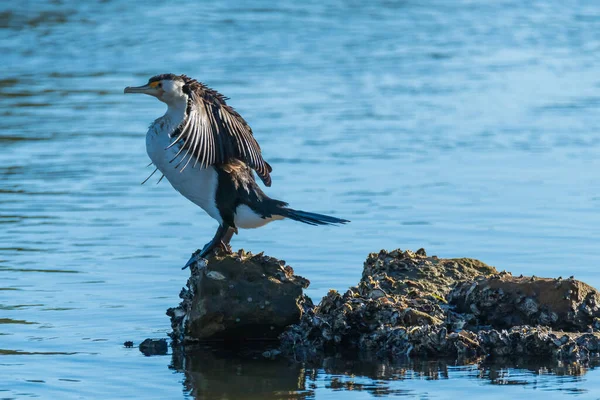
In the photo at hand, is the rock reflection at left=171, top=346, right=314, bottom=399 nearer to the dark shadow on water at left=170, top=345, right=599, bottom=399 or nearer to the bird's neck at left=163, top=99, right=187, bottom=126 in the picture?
the dark shadow on water at left=170, top=345, right=599, bottom=399

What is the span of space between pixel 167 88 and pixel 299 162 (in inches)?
250

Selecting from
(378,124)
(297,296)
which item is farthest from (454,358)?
(378,124)

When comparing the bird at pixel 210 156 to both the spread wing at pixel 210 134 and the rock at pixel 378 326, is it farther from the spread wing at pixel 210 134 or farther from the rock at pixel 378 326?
the rock at pixel 378 326

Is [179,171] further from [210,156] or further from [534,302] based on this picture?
[534,302]

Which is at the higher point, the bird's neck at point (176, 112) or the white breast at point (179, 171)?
the bird's neck at point (176, 112)

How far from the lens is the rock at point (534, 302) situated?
287 inches

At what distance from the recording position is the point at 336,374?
22.8 ft

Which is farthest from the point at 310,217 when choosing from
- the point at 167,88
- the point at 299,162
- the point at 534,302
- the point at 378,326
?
the point at 299,162

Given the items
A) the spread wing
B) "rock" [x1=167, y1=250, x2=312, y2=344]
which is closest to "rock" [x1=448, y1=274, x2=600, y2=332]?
"rock" [x1=167, y1=250, x2=312, y2=344]

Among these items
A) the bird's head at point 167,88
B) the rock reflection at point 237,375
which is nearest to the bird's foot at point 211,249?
the rock reflection at point 237,375

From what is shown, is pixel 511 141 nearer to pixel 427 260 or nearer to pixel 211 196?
pixel 427 260

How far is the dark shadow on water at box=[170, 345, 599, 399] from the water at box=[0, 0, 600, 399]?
0.02 meters

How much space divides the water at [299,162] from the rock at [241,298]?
0.25 metres

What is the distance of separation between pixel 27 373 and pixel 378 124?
9.11 metres
